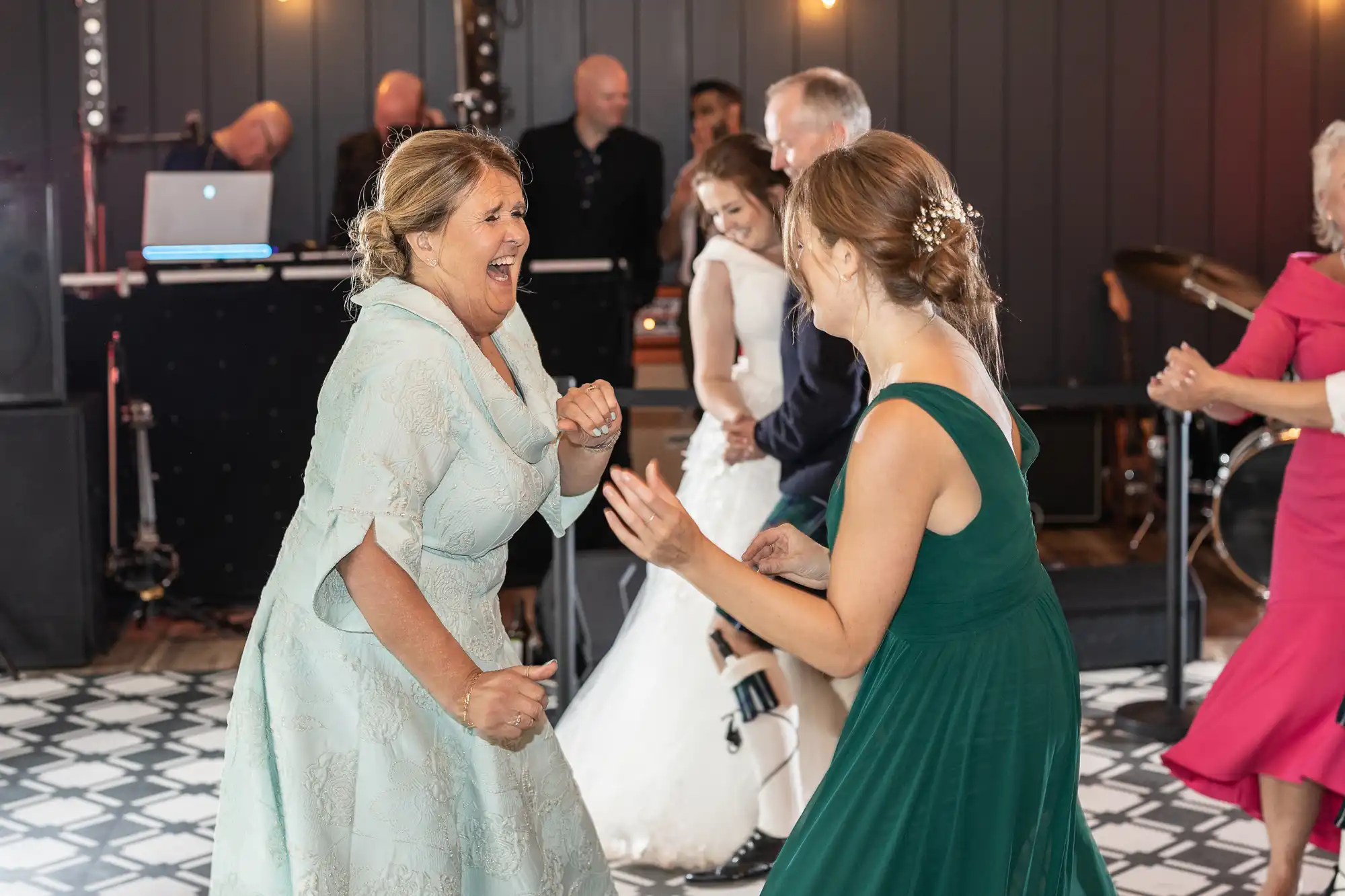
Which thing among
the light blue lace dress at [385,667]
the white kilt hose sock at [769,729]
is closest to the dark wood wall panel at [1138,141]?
the white kilt hose sock at [769,729]

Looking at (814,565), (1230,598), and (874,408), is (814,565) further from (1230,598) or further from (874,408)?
(1230,598)

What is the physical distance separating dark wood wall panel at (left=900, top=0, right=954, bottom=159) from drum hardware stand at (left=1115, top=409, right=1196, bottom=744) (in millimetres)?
3945

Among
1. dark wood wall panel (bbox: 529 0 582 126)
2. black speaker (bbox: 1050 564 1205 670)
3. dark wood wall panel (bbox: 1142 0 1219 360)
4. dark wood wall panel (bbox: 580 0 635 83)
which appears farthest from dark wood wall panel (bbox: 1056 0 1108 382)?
black speaker (bbox: 1050 564 1205 670)

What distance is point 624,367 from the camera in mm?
6078

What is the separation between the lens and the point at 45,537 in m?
5.28

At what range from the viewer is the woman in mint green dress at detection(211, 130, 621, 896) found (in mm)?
1879

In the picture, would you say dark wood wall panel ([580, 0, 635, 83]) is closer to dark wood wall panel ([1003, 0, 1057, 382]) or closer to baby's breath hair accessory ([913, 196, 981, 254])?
dark wood wall panel ([1003, 0, 1057, 382])

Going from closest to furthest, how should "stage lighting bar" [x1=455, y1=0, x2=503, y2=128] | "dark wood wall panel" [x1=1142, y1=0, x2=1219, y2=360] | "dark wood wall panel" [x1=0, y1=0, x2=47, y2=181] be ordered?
1. "stage lighting bar" [x1=455, y1=0, x2=503, y2=128]
2. "dark wood wall panel" [x1=0, y1=0, x2=47, y2=181]
3. "dark wood wall panel" [x1=1142, y1=0, x2=1219, y2=360]

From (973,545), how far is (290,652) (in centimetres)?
86

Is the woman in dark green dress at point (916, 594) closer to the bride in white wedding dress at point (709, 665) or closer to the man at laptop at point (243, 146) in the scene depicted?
the bride in white wedding dress at point (709, 665)

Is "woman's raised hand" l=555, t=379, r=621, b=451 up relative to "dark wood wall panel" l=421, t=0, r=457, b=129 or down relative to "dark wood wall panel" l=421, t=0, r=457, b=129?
down

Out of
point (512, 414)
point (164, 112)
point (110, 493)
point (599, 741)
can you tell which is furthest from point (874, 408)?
point (164, 112)

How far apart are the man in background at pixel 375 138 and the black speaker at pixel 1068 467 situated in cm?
313

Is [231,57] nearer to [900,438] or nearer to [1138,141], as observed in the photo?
[1138,141]
